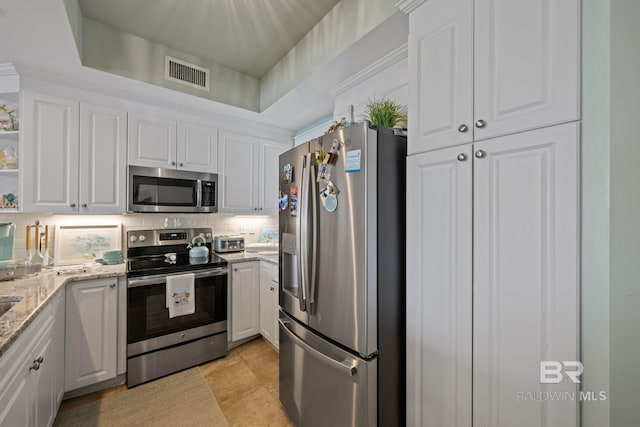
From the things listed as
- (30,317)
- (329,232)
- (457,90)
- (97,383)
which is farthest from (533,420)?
(97,383)

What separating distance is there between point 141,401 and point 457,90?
2807 millimetres

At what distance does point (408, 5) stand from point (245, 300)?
8.65ft

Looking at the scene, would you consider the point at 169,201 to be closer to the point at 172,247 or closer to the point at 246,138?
the point at 172,247

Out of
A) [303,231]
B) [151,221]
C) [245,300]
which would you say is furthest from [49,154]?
[303,231]

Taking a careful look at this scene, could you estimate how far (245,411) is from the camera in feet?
6.11

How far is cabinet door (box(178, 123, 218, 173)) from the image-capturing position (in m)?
2.67

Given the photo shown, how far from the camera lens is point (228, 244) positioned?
301 cm

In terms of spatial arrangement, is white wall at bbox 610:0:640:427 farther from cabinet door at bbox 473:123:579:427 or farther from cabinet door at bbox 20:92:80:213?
cabinet door at bbox 20:92:80:213

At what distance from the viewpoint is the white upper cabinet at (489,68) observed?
870mm

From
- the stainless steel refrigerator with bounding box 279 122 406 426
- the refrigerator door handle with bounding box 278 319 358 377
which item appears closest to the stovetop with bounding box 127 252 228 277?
the refrigerator door handle with bounding box 278 319 358 377

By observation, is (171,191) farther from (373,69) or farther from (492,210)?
(492,210)

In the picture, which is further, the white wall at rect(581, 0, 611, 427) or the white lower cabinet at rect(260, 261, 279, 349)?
the white lower cabinet at rect(260, 261, 279, 349)

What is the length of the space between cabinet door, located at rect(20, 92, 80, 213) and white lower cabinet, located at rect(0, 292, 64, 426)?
80 centimetres

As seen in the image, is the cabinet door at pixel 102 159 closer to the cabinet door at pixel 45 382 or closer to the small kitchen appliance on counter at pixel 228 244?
the small kitchen appliance on counter at pixel 228 244
